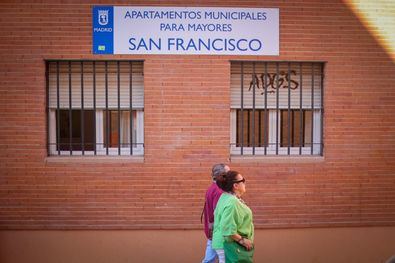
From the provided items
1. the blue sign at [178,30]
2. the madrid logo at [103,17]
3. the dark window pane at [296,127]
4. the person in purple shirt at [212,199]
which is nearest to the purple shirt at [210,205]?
the person in purple shirt at [212,199]

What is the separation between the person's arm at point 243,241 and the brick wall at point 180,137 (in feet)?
7.44

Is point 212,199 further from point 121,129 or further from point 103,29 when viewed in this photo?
point 103,29

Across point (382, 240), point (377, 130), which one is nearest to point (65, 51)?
point (377, 130)

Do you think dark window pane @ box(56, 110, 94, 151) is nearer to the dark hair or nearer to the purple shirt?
the purple shirt

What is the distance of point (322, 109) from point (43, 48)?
158 inches

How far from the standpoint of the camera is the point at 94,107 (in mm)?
6953

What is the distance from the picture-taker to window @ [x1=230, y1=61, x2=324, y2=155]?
23.2ft

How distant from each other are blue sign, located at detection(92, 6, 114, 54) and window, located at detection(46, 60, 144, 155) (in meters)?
0.25

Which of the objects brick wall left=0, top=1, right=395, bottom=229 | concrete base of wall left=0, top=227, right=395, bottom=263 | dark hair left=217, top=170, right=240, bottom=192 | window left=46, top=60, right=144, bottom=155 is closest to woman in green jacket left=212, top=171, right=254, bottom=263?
dark hair left=217, top=170, right=240, bottom=192

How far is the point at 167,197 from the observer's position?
22.3ft

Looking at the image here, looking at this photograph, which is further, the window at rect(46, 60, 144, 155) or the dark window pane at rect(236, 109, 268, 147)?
the dark window pane at rect(236, 109, 268, 147)

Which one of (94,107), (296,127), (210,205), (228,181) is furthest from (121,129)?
(228,181)

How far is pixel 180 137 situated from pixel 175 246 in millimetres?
1524

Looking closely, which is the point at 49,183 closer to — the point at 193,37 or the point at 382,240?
the point at 193,37
